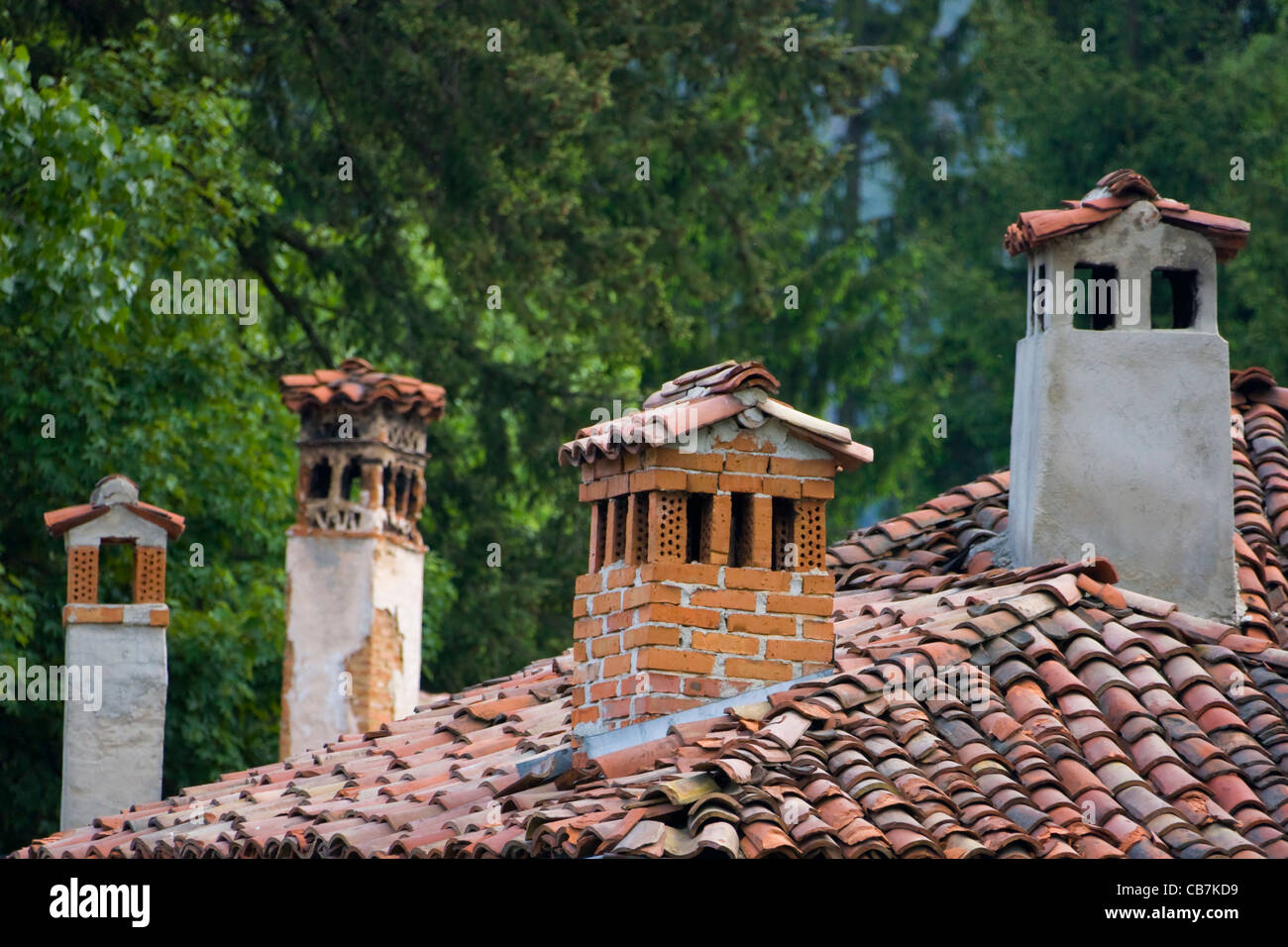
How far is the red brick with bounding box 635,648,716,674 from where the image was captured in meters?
8.14

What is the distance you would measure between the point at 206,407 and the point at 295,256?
4.78m

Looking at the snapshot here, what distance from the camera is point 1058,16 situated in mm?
32250

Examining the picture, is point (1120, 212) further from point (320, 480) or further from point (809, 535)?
point (320, 480)

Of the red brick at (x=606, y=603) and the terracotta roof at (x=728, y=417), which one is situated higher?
the terracotta roof at (x=728, y=417)

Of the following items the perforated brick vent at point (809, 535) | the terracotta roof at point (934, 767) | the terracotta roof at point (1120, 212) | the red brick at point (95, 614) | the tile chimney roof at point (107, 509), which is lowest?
the terracotta roof at point (934, 767)

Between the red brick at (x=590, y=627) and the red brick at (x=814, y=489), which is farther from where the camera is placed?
the red brick at (x=590, y=627)

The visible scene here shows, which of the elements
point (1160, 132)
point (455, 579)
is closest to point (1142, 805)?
point (455, 579)

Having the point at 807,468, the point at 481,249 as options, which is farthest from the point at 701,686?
the point at 481,249

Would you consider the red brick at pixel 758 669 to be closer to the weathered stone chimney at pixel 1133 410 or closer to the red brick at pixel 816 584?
the red brick at pixel 816 584

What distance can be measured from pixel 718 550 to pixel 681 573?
0.20m

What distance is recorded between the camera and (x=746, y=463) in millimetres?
8281

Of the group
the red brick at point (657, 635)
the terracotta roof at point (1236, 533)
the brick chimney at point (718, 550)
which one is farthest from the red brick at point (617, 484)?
the terracotta roof at point (1236, 533)

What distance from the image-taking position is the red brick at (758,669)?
8.22 meters

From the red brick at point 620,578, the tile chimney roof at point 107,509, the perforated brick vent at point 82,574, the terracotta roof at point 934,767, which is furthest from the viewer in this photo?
the tile chimney roof at point 107,509
